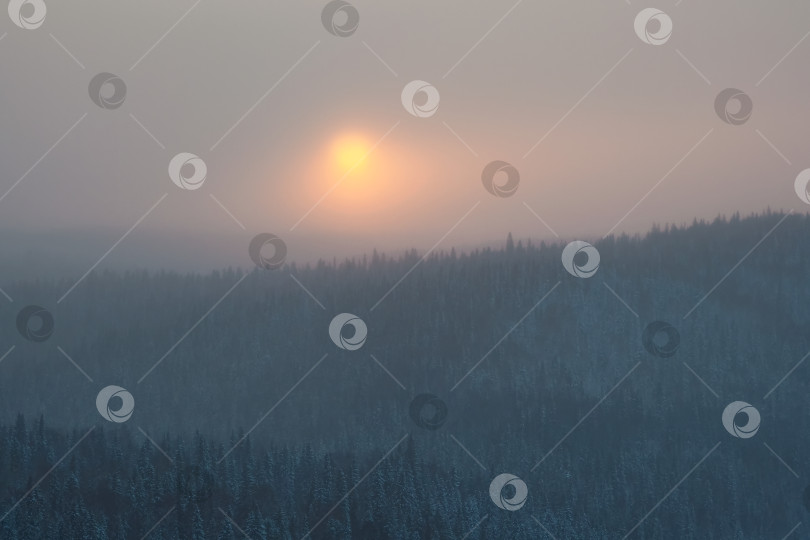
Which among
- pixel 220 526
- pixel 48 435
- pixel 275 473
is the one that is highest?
pixel 48 435

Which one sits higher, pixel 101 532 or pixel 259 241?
pixel 101 532

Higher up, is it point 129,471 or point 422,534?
point 129,471

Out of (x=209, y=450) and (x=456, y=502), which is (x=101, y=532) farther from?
(x=456, y=502)

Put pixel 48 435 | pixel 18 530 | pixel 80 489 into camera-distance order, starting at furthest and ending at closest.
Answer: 1. pixel 48 435
2. pixel 80 489
3. pixel 18 530

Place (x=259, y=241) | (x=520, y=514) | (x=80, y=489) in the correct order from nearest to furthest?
1. (x=259, y=241)
2. (x=80, y=489)
3. (x=520, y=514)

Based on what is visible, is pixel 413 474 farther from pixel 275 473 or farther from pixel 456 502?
pixel 275 473

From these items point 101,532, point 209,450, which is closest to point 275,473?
point 209,450

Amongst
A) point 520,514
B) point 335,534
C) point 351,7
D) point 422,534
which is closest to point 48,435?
point 335,534

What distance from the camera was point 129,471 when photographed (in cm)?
16000

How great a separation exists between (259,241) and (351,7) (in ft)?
83.4

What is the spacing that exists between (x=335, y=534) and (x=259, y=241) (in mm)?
81798

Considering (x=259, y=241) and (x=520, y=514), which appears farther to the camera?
(x=520, y=514)

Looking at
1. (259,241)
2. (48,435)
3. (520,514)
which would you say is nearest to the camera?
(259,241)

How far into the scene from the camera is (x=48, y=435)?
6786 inches
